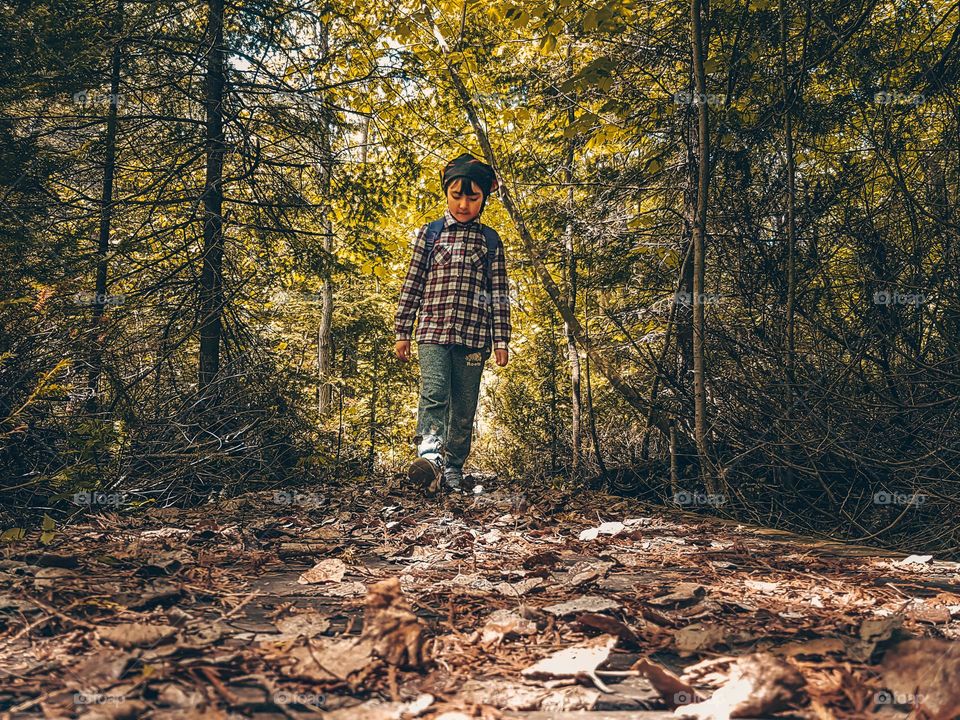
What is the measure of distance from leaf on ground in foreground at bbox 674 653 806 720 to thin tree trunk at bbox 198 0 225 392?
218 inches

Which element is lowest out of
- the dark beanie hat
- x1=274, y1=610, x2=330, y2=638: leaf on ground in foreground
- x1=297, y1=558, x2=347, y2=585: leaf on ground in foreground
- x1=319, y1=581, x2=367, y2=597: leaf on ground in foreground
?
x1=319, y1=581, x2=367, y2=597: leaf on ground in foreground

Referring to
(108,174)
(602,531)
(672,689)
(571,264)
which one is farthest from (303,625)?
(571,264)

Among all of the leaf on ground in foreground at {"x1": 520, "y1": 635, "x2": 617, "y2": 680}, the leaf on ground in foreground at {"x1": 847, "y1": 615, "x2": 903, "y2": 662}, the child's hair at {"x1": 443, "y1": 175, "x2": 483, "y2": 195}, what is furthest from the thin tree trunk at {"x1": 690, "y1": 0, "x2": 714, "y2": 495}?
the leaf on ground in foreground at {"x1": 520, "y1": 635, "x2": 617, "y2": 680}

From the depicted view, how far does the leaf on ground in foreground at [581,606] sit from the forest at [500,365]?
2 cm

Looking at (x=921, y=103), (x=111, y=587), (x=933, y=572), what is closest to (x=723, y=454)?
(x=933, y=572)

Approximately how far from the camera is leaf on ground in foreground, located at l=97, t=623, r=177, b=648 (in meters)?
1.84

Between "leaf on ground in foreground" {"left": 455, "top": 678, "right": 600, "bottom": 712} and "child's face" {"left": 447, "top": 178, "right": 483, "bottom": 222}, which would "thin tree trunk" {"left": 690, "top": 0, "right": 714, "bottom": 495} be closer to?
"child's face" {"left": 447, "top": 178, "right": 483, "bottom": 222}

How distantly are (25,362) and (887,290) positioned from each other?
16.6 feet

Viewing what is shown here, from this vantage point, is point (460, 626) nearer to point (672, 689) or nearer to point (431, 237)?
point (672, 689)

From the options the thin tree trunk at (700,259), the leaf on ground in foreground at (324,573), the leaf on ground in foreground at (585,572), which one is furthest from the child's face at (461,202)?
the leaf on ground in foreground at (324,573)

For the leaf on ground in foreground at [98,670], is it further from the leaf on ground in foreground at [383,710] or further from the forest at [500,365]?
the leaf on ground in foreground at [383,710]

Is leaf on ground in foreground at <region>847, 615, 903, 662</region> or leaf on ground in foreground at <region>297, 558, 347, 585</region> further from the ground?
leaf on ground in foreground at <region>847, 615, 903, 662</region>

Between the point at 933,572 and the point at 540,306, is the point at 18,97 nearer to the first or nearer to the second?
the point at 933,572

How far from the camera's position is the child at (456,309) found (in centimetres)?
616
